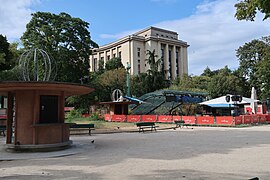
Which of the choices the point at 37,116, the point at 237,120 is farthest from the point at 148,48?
the point at 37,116

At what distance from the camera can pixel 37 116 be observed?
12.7 m

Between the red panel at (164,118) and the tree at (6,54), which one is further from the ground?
the tree at (6,54)

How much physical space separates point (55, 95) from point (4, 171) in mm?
5570

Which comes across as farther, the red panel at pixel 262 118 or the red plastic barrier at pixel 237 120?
the red panel at pixel 262 118

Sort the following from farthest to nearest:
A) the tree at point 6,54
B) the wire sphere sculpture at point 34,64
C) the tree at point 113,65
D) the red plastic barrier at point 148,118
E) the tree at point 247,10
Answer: the tree at point 113,65 → the tree at point 6,54 → the red plastic barrier at point 148,118 → the wire sphere sculpture at point 34,64 → the tree at point 247,10

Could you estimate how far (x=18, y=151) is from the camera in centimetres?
1249

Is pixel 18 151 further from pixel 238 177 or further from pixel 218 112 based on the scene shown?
pixel 218 112

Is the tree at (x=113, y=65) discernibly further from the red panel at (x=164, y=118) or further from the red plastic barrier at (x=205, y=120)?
the red plastic barrier at (x=205, y=120)

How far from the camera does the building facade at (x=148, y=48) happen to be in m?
94.7

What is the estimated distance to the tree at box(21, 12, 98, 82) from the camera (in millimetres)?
40750

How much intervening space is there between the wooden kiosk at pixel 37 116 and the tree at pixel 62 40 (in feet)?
92.5

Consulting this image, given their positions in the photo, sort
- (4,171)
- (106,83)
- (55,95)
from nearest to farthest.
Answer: (4,171), (55,95), (106,83)

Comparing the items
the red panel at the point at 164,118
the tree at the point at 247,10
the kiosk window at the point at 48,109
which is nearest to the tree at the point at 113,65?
the red panel at the point at 164,118

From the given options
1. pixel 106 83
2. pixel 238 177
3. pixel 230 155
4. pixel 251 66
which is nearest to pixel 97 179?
pixel 238 177
